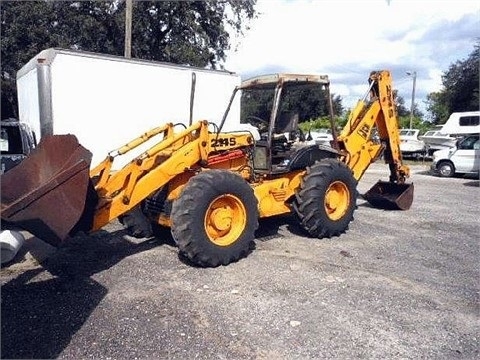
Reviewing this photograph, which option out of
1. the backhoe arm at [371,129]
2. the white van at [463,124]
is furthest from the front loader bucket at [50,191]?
the white van at [463,124]

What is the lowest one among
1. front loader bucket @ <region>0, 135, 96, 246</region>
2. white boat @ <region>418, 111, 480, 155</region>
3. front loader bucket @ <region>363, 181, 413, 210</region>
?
front loader bucket @ <region>363, 181, 413, 210</region>

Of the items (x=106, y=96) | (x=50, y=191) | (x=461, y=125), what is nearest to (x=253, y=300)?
(x=50, y=191)

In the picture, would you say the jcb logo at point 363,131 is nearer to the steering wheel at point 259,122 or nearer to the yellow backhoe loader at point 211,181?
the yellow backhoe loader at point 211,181

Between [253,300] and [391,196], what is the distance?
5.29 meters

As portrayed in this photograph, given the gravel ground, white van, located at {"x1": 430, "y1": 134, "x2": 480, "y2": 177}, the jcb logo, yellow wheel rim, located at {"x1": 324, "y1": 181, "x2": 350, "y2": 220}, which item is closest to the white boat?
white van, located at {"x1": 430, "y1": 134, "x2": 480, "y2": 177}

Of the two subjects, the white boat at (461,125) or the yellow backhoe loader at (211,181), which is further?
the white boat at (461,125)

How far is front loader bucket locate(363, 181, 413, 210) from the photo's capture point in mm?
8555

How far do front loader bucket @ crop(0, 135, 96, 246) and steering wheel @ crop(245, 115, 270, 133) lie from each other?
2613 millimetres

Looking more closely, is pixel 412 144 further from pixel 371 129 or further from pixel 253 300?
pixel 253 300

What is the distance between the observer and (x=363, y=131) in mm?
7645

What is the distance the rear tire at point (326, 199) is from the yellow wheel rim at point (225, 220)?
1.13 meters

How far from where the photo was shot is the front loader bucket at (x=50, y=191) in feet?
12.5

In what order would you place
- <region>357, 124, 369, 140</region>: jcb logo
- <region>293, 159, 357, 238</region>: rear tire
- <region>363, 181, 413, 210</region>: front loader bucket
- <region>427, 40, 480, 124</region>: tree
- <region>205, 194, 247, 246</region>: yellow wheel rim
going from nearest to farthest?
1. <region>205, 194, 247, 246</region>: yellow wheel rim
2. <region>293, 159, 357, 238</region>: rear tire
3. <region>357, 124, 369, 140</region>: jcb logo
4. <region>363, 181, 413, 210</region>: front loader bucket
5. <region>427, 40, 480, 124</region>: tree

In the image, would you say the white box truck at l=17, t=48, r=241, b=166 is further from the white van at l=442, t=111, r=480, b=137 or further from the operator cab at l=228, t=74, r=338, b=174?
the white van at l=442, t=111, r=480, b=137
